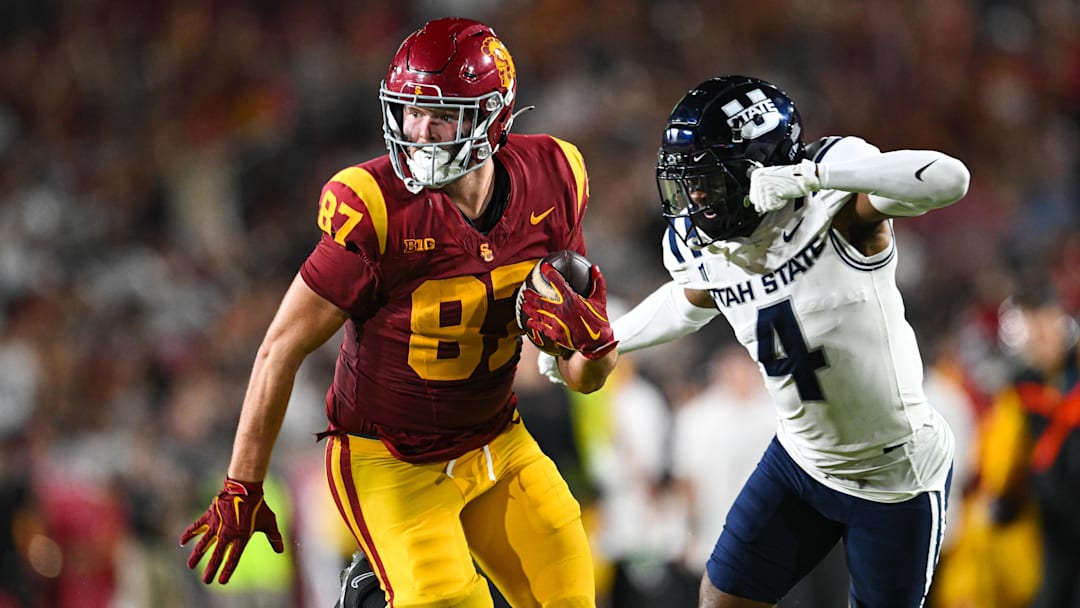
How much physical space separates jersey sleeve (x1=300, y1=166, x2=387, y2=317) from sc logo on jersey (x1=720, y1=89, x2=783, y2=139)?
941 mm

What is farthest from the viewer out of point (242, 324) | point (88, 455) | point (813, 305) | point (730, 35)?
point (730, 35)

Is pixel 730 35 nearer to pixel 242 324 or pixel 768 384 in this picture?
pixel 242 324

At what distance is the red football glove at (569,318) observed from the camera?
11.9 feet

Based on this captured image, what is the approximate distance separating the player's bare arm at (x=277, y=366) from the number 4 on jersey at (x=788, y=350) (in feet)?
3.64

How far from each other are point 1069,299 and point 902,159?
4.25 meters

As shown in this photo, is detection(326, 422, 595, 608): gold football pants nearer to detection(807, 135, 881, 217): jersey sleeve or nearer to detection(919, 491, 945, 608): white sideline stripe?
detection(919, 491, 945, 608): white sideline stripe

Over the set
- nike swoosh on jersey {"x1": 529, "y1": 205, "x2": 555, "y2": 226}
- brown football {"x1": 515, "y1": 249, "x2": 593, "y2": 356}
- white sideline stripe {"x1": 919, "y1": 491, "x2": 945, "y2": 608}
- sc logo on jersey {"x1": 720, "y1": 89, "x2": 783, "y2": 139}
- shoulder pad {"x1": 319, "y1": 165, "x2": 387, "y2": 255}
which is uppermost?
sc logo on jersey {"x1": 720, "y1": 89, "x2": 783, "y2": 139}

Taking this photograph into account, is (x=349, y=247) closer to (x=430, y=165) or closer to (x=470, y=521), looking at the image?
(x=430, y=165)

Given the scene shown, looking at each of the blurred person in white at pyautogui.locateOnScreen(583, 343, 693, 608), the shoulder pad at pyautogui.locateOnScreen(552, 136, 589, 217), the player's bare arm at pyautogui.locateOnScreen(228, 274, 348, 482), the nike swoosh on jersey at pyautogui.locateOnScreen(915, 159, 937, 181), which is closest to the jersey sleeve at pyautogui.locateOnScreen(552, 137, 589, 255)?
the shoulder pad at pyautogui.locateOnScreen(552, 136, 589, 217)

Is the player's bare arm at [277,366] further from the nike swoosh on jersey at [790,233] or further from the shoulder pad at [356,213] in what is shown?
the nike swoosh on jersey at [790,233]

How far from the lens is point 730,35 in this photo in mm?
11156

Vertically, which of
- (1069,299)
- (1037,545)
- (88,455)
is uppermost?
(1069,299)

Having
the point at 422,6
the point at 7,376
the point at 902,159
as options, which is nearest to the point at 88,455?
the point at 7,376

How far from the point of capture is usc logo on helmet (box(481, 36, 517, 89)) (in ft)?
12.4
